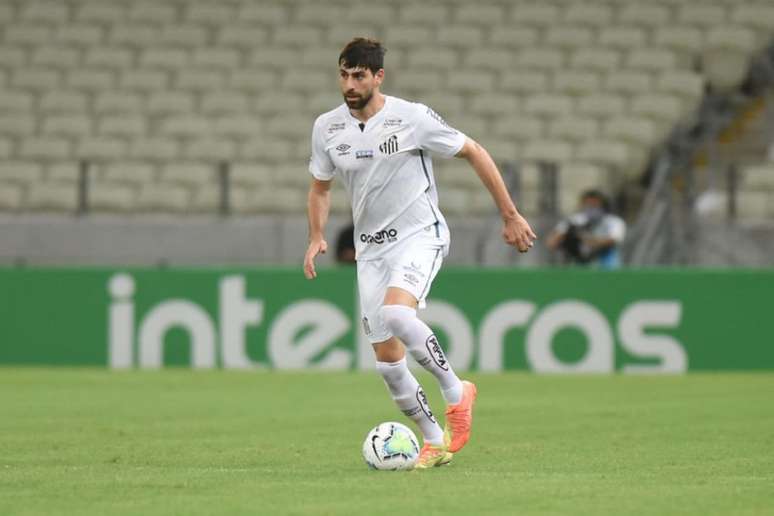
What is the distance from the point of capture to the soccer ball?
9055 millimetres

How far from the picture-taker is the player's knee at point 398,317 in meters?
9.11

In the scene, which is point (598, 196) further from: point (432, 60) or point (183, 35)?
point (183, 35)

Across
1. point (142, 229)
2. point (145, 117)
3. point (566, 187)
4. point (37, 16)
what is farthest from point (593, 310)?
point (37, 16)

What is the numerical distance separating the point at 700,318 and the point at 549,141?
171 inches

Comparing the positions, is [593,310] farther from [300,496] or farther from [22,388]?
[300,496]

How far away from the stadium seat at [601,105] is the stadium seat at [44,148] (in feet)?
21.9

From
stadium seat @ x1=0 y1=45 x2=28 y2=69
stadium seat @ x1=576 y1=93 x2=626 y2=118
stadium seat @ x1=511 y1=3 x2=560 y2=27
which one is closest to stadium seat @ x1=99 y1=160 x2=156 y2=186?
stadium seat @ x1=0 y1=45 x2=28 y2=69

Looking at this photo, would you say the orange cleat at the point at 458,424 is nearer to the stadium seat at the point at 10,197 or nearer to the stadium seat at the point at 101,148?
the stadium seat at the point at 10,197

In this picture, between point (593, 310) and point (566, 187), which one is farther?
point (566, 187)

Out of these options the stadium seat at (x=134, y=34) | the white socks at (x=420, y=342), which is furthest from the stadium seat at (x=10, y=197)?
the white socks at (x=420, y=342)

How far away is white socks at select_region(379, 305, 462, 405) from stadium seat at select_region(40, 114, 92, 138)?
14.8m

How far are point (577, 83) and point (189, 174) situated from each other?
5.31m

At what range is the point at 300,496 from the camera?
7770 mm

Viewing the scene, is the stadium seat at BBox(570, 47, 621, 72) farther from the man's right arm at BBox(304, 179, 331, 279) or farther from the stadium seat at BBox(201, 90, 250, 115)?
the man's right arm at BBox(304, 179, 331, 279)
